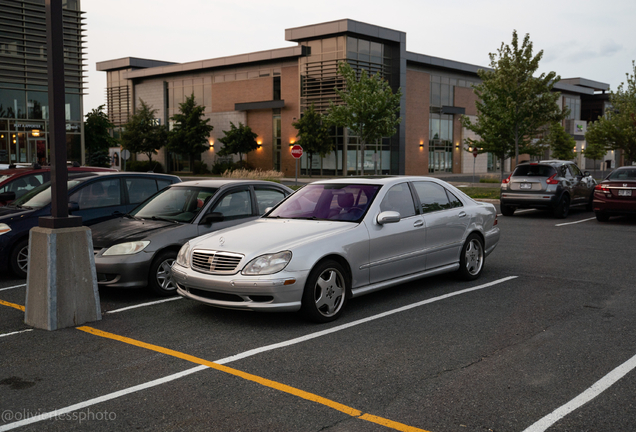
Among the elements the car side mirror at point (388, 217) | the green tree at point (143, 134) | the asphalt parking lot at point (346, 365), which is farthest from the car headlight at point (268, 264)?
the green tree at point (143, 134)

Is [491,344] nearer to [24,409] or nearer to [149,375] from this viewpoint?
[149,375]

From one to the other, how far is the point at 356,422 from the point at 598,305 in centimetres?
438

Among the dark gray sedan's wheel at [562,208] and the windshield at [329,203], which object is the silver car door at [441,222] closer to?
the windshield at [329,203]

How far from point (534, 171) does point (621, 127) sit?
26125 mm

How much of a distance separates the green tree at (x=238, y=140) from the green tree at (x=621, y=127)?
2832 cm

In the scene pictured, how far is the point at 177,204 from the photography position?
8.63m

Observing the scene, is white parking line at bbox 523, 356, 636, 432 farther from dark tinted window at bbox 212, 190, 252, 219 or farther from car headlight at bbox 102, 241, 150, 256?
dark tinted window at bbox 212, 190, 252, 219

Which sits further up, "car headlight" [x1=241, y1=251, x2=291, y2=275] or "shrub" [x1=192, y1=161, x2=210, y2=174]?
"shrub" [x1=192, y1=161, x2=210, y2=174]

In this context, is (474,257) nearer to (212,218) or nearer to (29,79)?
(212,218)

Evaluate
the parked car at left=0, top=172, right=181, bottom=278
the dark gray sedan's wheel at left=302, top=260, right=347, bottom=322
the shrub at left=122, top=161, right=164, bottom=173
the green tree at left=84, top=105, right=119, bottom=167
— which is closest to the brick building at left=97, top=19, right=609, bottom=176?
the shrub at left=122, top=161, right=164, bottom=173

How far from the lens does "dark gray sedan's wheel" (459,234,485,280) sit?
8461 mm

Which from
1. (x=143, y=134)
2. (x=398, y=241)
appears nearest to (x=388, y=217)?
(x=398, y=241)

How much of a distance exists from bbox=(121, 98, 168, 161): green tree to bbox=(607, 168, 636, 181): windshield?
50347mm

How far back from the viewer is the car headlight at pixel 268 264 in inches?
241
